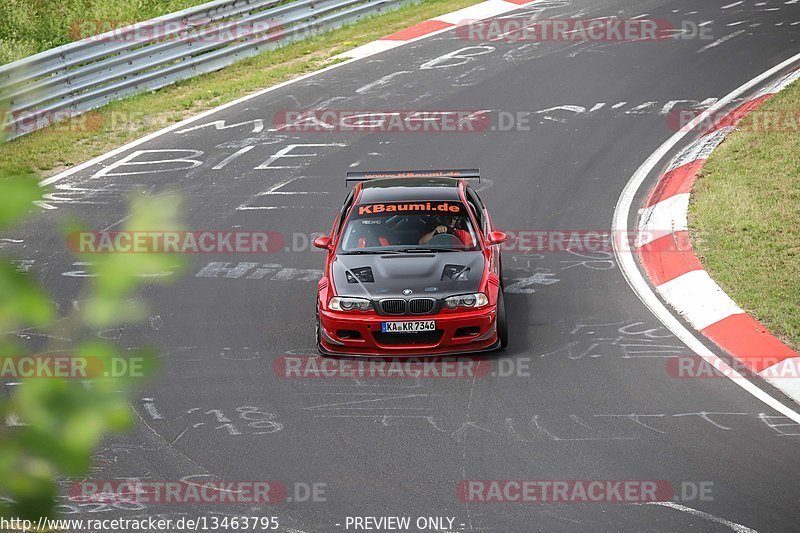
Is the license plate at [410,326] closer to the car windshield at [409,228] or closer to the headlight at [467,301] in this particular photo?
the headlight at [467,301]

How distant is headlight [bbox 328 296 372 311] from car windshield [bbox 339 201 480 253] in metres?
0.80

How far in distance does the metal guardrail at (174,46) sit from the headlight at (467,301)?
8.87 m

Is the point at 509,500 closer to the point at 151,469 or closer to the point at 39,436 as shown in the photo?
the point at 151,469

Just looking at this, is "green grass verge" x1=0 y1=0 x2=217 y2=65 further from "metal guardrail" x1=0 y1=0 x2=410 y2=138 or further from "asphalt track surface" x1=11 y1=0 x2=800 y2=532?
"asphalt track surface" x1=11 y1=0 x2=800 y2=532

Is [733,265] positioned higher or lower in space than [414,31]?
lower

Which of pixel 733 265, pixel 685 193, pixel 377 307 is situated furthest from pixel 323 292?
pixel 685 193

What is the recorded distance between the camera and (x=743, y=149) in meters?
15.0

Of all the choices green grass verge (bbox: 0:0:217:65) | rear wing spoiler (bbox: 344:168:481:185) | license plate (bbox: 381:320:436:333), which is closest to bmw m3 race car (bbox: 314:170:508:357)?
license plate (bbox: 381:320:436:333)

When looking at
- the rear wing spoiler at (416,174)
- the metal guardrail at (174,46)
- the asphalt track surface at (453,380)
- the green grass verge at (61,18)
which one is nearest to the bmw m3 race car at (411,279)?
the rear wing spoiler at (416,174)

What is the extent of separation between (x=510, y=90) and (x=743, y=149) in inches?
182

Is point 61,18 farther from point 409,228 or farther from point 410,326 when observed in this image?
point 410,326

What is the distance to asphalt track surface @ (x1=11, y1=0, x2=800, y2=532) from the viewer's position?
687 centimetres

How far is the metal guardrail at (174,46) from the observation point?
17.2m

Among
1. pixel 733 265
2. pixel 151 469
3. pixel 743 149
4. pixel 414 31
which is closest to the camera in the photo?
pixel 151 469
